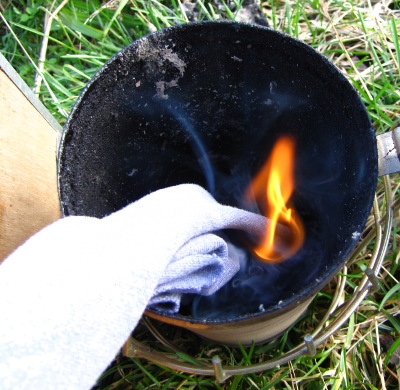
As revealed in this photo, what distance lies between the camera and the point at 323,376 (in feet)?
2.96

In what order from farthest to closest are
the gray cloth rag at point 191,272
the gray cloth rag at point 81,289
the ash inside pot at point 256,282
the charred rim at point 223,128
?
the ash inside pot at point 256,282 → the charred rim at point 223,128 → the gray cloth rag at point 191,272 → the gray cloth rag at point 81,289

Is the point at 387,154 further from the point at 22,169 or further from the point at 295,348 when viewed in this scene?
the point at 22,169

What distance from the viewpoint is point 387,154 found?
707 millimetres

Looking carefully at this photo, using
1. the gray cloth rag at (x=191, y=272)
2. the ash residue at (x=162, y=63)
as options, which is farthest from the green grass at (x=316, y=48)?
the ash residue at (x=162, y=63)

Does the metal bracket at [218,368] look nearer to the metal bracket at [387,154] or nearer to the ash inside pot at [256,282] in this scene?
the ash inside pot at [256,282]

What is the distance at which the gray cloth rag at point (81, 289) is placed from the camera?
0.46 meters

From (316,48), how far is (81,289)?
3.19ft

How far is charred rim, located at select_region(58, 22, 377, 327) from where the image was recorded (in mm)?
726

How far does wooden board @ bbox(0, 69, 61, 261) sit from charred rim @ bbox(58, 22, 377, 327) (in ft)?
0.52

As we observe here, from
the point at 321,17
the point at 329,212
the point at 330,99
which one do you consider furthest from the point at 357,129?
the point at 321,17

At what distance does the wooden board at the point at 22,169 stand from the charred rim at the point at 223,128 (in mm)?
157

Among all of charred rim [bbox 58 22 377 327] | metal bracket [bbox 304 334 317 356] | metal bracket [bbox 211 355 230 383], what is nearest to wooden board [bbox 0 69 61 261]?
charred rim [bbox 58 22 377 327]

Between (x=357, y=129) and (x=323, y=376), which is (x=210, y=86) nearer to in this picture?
(x=357, y=129)

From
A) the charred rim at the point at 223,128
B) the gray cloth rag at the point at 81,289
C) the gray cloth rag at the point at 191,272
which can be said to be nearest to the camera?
the gray cloth rag at the point at 81,289
